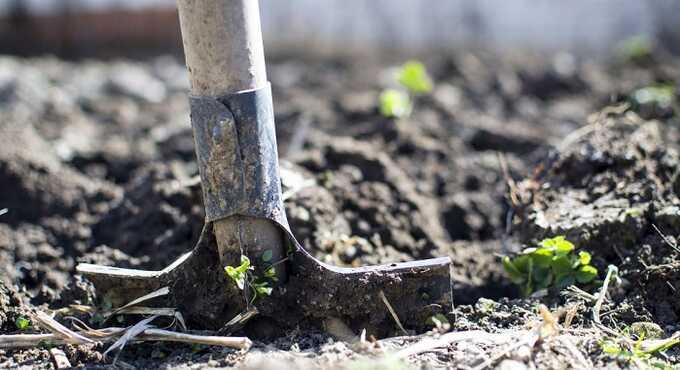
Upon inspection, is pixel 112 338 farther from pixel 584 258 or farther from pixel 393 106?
pixel 393 106

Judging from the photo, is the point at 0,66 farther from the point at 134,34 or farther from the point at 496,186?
the point at 496,186

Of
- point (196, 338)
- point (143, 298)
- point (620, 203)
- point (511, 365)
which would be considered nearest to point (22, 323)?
point (143, 298)

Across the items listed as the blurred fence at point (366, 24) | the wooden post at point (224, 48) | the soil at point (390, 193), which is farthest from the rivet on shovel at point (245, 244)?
the blurred fence at point (366, 24)

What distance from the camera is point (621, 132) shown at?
288cm

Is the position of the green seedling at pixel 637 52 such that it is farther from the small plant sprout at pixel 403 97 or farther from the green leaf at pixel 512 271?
the green leaf at pixel 512 271

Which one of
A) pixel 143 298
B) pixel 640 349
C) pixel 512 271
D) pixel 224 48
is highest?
pixel 224 48

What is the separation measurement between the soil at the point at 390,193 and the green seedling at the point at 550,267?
0.27ft

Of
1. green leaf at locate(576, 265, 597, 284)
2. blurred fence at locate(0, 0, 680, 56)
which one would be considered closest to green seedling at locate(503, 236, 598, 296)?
green leaf at locate(576, 265, 597, 284)

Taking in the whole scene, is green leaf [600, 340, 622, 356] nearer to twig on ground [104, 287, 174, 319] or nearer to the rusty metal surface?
the rusty metal surface

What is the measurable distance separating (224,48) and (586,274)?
1.27m

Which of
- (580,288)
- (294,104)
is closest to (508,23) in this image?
(294,104)

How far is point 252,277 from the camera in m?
2.01

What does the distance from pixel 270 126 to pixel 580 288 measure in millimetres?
1075

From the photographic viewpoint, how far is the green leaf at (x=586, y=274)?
7.27 ft
